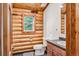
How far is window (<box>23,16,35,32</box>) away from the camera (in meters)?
1.82

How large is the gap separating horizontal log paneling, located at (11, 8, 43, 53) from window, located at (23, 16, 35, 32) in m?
0.04

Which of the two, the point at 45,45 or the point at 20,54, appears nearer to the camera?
the point at 20,54

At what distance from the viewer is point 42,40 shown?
181cm

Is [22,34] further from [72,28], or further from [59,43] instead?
[72,28]

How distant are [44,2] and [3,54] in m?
0.78

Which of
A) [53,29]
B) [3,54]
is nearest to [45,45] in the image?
[53,29]

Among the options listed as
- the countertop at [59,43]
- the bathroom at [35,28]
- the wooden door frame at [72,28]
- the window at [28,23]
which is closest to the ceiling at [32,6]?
the bathroom at [35,28]

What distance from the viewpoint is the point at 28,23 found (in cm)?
183

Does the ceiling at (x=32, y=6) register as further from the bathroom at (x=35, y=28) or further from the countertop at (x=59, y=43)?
the countertop at (x=59, y=43)

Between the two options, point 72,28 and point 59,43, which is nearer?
point 72,28

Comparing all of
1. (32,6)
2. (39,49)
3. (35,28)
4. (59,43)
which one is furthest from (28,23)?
(59,43)

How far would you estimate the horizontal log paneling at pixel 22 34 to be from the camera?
1.81 metres

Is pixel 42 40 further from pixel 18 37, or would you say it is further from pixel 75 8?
pixel 75 8

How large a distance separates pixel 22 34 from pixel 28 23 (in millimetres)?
169
